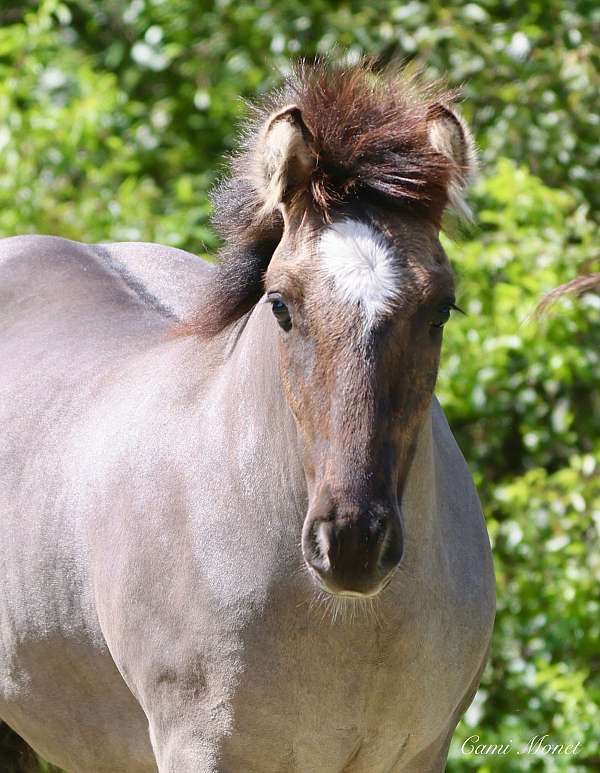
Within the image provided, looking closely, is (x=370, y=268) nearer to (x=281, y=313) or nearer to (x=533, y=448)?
(x=281, y=313)

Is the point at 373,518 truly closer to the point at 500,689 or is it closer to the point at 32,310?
the point at 32,310

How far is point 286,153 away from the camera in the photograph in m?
2.14

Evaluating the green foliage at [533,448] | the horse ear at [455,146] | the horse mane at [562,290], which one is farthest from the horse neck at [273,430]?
the green foliage at [533,448]

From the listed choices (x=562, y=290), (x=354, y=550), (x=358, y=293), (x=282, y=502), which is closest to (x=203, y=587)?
(x=282, y=502)

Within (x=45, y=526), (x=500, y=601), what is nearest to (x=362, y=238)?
(x=45, y=526)

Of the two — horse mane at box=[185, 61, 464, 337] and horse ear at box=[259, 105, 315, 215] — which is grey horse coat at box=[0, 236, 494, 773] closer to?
horse mane at box=[185, 61, 464, 337]

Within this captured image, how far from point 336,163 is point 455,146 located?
230mm

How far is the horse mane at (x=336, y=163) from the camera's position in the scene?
2.13 metres

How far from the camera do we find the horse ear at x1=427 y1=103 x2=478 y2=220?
2197 mm

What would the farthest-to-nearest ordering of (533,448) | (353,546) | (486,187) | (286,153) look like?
(533,448), (486,187), (286,153), (353,546)

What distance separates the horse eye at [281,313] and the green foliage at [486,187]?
2.85m

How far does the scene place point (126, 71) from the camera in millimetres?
6570

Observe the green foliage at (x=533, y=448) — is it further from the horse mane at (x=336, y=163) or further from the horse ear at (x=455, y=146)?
the horse ear at (x=455, y=146)

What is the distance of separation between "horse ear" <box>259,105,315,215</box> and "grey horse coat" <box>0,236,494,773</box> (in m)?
0.26
